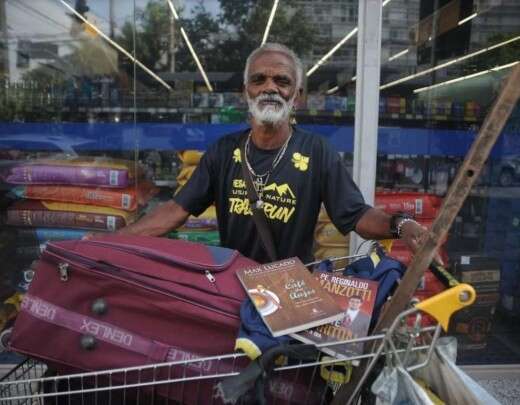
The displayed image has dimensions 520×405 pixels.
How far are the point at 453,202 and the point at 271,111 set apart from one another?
3.30 feet

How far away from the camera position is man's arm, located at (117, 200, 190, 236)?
193 cm

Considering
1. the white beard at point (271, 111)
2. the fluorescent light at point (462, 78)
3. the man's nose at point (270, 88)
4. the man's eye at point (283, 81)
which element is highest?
the fluorescent light at point (462, 78)

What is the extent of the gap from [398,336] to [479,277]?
8.73ft

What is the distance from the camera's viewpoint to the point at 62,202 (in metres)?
3.55

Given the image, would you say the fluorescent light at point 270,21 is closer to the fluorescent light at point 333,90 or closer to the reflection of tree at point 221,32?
the reflection of tree at point 221,32

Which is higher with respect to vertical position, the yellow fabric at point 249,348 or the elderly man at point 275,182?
the elderly man at point 275,182

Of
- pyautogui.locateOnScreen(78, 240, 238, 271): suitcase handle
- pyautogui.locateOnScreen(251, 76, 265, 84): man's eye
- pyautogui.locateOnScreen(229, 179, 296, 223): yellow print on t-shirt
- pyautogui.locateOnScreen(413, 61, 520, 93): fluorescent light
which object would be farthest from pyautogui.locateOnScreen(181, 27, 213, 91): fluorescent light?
pyautogui.locateOnScreen(78, 240, 238, 271): suitcase handle

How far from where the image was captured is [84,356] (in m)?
1.27

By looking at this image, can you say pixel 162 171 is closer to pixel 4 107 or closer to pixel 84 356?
pixel 4 107

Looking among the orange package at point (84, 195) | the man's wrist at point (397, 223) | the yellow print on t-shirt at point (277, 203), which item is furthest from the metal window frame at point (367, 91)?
the orange package at point (84, 195)

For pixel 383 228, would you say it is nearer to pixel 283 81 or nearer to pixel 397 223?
pixel 397 223

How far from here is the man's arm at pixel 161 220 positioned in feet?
6.33

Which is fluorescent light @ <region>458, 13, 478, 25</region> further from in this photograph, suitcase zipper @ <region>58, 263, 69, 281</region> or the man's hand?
suitcase zipper @ <region>58, 263, 69, 281</region>

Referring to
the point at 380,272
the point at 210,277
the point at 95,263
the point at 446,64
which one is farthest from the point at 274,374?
the point at 446,64
